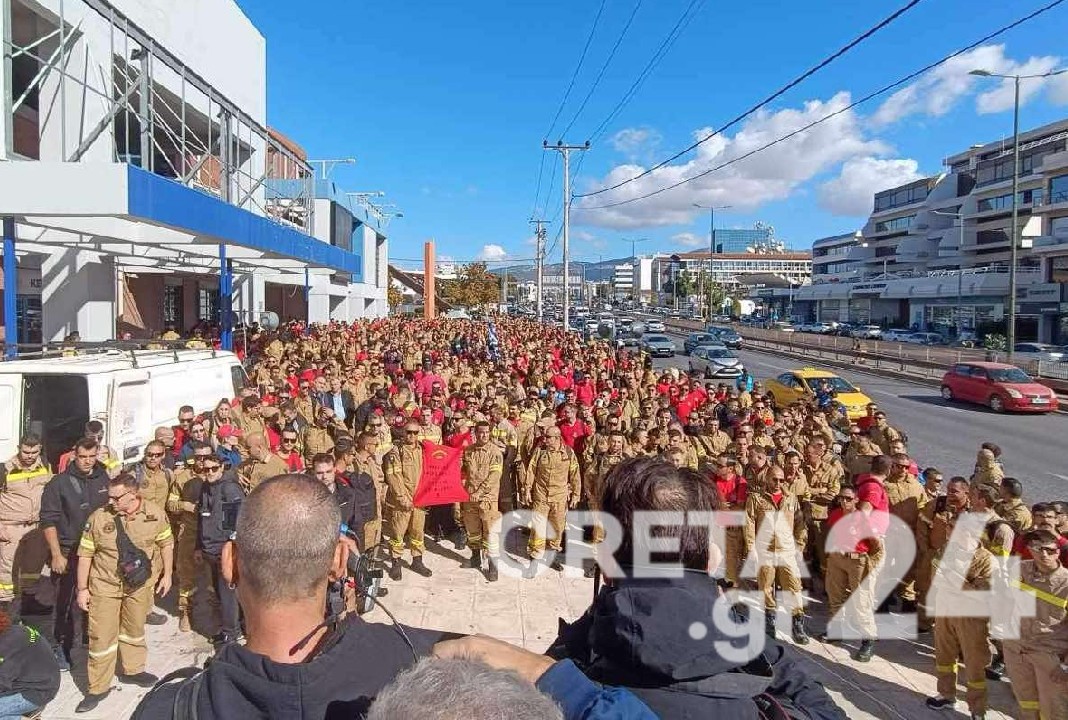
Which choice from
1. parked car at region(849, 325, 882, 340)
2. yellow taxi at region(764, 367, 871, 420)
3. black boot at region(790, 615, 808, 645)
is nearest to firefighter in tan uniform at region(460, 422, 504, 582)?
black boot at region(790, 615, 808, 645)

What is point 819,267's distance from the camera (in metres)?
115

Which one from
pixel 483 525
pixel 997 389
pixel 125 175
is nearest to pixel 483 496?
pixel 483 525

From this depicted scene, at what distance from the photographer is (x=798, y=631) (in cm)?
638

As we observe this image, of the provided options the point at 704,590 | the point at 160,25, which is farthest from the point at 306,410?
the point at 160,25

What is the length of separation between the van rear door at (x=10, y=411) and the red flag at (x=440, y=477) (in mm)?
3937

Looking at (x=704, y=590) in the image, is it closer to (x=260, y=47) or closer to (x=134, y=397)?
(x=134, y=397)

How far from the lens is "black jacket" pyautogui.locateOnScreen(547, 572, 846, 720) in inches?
66.6

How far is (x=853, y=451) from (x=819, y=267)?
114186mm

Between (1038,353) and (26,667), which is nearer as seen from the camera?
(26,667)

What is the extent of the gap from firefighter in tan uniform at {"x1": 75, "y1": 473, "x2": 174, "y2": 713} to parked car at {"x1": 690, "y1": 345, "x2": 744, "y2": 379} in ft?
81.1

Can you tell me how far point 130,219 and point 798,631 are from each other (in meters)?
10.2

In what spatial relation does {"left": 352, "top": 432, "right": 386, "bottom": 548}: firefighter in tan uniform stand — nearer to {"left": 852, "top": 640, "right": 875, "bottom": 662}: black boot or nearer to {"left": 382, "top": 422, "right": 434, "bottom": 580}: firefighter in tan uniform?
{"left": 382, "top": 422, "right": 434, "bottom": 580}: firefighter in tan uniform

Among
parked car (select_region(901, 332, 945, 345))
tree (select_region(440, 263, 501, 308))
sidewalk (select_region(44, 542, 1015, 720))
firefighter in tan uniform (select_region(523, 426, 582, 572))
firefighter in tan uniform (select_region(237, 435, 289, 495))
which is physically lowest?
sidewalk (select_region(44, 542, 1015, 720))

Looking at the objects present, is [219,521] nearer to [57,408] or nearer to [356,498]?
[356,498]
